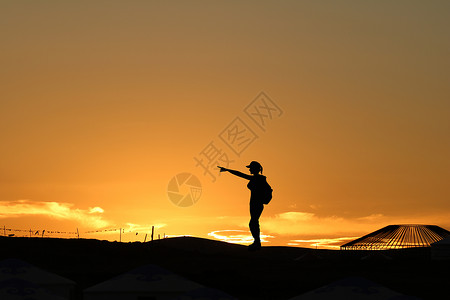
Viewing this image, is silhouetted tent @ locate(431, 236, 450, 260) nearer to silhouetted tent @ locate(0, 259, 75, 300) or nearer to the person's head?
silhouetted tent @ locate(0, 259, 75, 300)

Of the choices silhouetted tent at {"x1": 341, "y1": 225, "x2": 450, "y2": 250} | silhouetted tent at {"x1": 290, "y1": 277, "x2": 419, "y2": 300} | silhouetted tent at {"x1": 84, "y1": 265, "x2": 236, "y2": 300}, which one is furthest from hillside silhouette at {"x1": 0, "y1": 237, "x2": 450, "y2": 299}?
silhouetted tent at {"x1": 290, "y1": 277, "x2": 419, "y2": 300}

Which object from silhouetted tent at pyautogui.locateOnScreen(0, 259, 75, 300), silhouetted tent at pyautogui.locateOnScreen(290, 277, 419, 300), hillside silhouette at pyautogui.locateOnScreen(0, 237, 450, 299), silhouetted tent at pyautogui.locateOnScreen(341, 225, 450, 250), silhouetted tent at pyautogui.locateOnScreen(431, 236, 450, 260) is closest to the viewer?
silhouetted tent at pyautogui.locateOnScreen(290, 277, 419, 300)

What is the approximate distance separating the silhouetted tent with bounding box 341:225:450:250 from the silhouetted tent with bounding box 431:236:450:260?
10.0 meters

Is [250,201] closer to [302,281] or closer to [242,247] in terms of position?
[302,281]

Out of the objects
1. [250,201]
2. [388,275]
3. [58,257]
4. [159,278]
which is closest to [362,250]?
[388,275]

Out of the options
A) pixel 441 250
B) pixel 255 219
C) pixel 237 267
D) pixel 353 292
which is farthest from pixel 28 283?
pixel 441 250

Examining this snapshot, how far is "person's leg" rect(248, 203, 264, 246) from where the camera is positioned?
22688 mm

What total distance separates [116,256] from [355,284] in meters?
52.1

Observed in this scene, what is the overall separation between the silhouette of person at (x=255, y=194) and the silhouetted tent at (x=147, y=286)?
2182 cm

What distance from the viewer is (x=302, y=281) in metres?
65.0

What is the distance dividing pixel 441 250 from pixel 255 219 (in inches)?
2248

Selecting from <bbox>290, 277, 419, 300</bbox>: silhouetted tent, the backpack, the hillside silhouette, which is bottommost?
<bbox>290, 277, 419, 300</bbox>: silhouetted tent

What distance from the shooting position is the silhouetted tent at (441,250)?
75.5m

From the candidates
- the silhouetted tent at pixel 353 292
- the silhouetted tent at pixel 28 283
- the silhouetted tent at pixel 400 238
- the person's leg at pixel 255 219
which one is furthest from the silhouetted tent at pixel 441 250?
the person's leg at pixel 255 219
